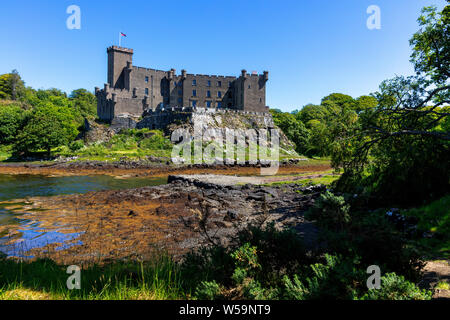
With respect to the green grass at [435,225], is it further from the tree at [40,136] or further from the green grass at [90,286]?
the tree at [40,136]

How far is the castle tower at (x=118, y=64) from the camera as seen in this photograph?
61031 millimetres

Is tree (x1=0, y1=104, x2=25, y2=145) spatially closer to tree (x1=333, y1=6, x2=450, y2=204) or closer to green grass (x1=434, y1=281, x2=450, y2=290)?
tree (x1=333, y1=6, x2=450, y2=204)

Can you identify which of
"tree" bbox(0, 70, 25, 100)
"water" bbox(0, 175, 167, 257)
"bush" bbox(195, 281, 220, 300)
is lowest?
"water" bbox(0, 175, 167, 257)

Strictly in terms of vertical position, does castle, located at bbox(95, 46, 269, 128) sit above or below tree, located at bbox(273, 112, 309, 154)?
above

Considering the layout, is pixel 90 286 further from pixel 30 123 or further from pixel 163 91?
pixel 163 91

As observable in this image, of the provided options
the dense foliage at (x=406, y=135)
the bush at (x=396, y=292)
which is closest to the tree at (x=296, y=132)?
the dense foliage at (x=406, y=135)

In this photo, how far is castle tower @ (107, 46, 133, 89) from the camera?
200 feet

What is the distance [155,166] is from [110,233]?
31176 millimetres

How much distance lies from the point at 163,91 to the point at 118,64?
38.6 ft

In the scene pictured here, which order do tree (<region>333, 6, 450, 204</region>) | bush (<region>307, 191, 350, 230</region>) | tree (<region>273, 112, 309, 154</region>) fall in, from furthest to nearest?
tree (<region>273, 112, 309, 154</region>), tree (<region>333, 6, 450, 204</region>), bush (<region>307, 191, 350, 230</region>)

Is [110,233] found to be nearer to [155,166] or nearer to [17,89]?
[155,166]

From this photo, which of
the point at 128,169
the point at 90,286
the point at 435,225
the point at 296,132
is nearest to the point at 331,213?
the point at 435,225

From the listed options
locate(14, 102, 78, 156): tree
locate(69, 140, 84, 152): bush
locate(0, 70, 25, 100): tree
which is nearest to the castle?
locate(69, 140, 84, 152): bush

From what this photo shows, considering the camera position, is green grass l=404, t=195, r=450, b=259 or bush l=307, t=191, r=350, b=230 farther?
green grass l=404, t=195, r=450, b=259
